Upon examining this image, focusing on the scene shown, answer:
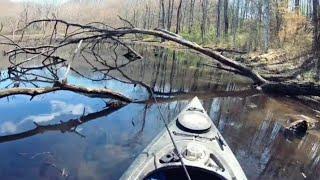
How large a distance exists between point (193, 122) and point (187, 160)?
1719mm

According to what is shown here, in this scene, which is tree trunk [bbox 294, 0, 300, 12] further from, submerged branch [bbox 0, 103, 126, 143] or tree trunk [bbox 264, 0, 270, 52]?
submerged branch [bbox 0, 103, 126, 143]

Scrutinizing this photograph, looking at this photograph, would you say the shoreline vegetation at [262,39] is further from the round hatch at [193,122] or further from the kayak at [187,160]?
the kayak at [187,160]

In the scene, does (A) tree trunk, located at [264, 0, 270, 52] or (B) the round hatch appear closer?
(B) the round hatch

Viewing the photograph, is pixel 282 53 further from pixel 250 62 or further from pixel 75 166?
pixel 75 166

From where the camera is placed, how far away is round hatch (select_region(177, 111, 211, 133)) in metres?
7.81

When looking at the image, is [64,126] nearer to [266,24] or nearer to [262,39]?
[262,39]

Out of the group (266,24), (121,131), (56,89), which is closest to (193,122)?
(121,131)

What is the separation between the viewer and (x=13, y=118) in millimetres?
12195

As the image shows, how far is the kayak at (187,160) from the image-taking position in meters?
6.18

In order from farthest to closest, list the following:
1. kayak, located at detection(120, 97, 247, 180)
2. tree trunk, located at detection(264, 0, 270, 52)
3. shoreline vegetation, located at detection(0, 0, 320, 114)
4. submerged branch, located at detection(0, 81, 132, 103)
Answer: tree trunk, located at detection(264, 0, 270, 52)
shoreline vegetation, located at detection(0, 0, 320, 114)
submerged branch, located at detection(0, 81, 132, 103)
kayak, located at detection(120, 97, 247, 180)

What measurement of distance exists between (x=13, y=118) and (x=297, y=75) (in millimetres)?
13699

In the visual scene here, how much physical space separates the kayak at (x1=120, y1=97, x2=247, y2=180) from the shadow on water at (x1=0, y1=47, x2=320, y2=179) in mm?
1784

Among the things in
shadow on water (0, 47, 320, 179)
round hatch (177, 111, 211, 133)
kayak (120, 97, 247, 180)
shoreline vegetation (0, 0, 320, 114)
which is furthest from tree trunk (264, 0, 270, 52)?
kayak (120, 97, 247, 180)

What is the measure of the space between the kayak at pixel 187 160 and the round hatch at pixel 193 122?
0.05 metres
